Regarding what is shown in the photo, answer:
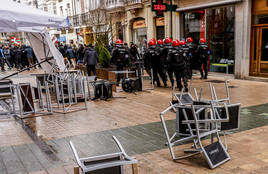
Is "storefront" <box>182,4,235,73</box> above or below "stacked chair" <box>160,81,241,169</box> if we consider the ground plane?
above

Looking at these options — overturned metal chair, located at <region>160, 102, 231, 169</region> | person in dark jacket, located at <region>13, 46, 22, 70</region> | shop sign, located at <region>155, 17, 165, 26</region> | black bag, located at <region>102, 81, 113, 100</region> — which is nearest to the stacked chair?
overturned metal chair, located at <region>160, 102, 231, 169</region>

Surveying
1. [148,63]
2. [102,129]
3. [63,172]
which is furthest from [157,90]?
[63,172]

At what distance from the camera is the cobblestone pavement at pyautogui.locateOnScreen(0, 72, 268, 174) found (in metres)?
4.17

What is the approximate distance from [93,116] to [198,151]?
3.65 meters

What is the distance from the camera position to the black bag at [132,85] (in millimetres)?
10578

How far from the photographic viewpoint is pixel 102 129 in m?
6.16

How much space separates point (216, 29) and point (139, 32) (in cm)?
991

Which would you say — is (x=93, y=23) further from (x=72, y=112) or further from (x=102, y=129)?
(x=102, y=129)

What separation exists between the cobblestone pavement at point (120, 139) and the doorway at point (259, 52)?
413cm

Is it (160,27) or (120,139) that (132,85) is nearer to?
(120,139)

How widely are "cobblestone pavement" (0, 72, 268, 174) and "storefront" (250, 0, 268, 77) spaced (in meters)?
4.19

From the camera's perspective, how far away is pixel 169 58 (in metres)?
10.1

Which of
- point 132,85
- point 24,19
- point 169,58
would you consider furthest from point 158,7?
point 24,19

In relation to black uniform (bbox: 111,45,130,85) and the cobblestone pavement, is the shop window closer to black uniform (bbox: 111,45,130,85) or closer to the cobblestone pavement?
the cobblestone pavement
